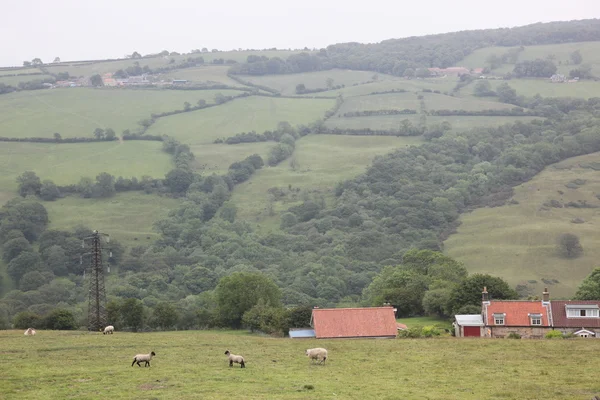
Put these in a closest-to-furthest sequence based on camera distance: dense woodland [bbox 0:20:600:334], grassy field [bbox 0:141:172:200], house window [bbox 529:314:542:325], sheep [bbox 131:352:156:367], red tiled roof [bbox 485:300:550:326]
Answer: sheep [bbox 131:352:156:367]
house window [bbox 529:314:542:325]
red tiled roof [bbox 485:300:550:326]
dense woodland [bbox 0:20:600:334]
grassy field [bbox 0:141:172:200]

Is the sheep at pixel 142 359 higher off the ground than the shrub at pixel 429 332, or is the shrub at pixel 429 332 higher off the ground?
the sheep at pixel 142 359

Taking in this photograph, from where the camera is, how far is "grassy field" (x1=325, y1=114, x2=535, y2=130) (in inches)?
7503

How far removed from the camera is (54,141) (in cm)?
17525

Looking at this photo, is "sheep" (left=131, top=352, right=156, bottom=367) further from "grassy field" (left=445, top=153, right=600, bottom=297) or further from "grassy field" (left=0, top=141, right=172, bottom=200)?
"grassy field" (left=0, top=141, right=172, bottom=200)

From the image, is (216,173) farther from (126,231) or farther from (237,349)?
(237,349)

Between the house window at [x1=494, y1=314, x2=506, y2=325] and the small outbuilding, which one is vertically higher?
the house window at [x1=494, y1=314, x2=506, y2=325]

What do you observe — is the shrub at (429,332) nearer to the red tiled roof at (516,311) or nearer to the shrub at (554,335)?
the red tiled roof at (516,311)

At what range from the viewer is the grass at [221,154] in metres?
168

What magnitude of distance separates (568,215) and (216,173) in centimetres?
7188

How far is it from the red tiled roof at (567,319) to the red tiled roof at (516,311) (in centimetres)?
75

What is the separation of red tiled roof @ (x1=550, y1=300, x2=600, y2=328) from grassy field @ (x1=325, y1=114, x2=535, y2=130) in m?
130

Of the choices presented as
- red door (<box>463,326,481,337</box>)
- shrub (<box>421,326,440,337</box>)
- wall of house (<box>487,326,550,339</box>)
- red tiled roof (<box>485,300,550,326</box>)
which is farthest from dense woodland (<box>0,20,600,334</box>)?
shrub (<box>421,326,440,337</box>)

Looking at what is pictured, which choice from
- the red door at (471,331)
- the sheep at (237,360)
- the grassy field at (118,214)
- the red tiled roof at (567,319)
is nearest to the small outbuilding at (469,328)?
the red door at (471,331)

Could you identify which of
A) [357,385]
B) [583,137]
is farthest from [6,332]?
[583,137]
